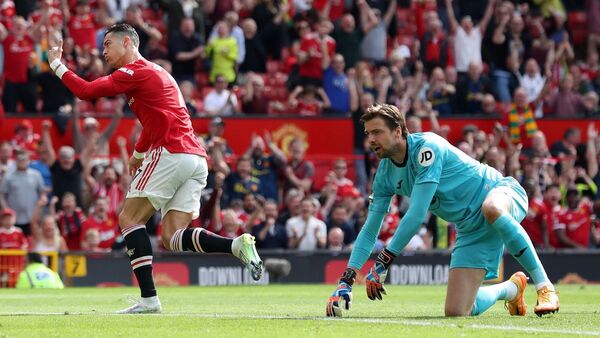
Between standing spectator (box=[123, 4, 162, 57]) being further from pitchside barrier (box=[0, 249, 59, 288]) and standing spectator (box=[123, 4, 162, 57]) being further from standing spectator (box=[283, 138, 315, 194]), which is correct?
pitchside barrier (box=[0, 249, 59, 288])

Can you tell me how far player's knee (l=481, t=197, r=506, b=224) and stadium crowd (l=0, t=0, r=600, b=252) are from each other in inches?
410

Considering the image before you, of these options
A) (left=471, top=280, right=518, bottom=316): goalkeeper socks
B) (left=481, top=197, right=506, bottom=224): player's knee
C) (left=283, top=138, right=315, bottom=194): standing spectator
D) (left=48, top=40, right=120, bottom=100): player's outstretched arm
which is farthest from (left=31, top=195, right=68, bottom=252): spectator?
(left=481, top=197, right=506, bottom=224): player's knee

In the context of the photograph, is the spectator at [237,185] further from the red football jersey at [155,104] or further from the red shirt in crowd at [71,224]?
the red football jersey at [155,104]

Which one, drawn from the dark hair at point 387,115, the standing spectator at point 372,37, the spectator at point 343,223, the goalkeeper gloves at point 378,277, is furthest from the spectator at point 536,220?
the goalkeeper gloves at point 378,277

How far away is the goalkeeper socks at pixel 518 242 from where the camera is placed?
10023 mm

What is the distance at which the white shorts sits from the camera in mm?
10945

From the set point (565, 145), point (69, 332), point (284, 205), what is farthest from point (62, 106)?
point (69, 332)

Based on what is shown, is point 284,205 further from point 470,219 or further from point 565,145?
point 470,219

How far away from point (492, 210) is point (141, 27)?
48.7 feet

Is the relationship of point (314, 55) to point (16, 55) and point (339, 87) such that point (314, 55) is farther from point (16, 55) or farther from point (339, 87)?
point (16, 55)

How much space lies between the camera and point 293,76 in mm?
24641

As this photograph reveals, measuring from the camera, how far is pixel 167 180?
1097 cm

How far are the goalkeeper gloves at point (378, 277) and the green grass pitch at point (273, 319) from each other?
0.74 ft

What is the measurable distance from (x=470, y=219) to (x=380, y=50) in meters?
15.6
